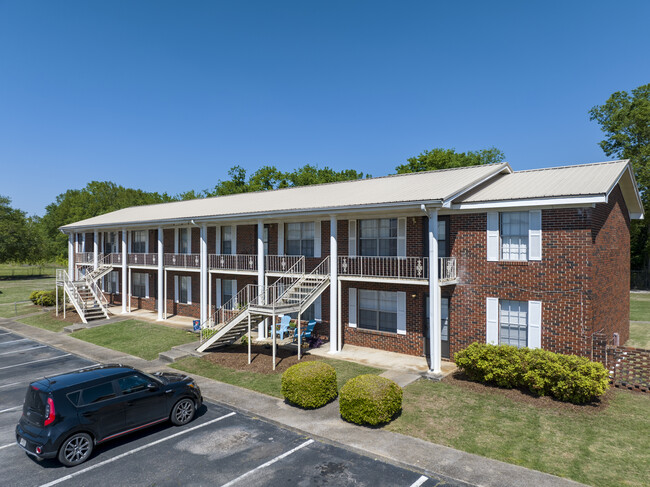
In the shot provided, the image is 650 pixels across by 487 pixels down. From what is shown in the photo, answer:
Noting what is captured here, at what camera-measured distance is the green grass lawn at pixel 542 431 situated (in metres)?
8.20

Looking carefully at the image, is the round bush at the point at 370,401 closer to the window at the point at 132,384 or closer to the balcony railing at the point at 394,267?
the window at the point at 132,384

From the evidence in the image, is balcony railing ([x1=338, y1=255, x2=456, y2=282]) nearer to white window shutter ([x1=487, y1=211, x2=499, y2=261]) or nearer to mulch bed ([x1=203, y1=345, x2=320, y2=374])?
Answer: white window shutter ([x1=487, y1=211, x2=499, y2=261])

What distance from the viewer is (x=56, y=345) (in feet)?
64.0

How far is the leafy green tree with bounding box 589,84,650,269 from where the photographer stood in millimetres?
39406

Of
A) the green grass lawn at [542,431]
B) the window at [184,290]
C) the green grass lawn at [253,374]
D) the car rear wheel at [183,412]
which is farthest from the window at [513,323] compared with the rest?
the window at [184,290]

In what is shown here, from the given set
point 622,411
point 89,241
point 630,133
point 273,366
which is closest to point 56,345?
point 273,366

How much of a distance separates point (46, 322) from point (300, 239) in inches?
673

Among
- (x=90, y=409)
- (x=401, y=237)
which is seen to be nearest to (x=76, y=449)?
(x=90, y=409)

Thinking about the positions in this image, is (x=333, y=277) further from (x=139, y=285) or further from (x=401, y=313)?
(x=139, y=285)

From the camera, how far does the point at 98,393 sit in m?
8.93

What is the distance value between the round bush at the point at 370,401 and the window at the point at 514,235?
676 cm

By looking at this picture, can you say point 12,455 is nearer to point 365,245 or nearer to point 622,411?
point 365,245

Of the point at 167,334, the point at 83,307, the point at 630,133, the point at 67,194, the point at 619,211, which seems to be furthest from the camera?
the point at 67,194

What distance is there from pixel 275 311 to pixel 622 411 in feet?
34.8
